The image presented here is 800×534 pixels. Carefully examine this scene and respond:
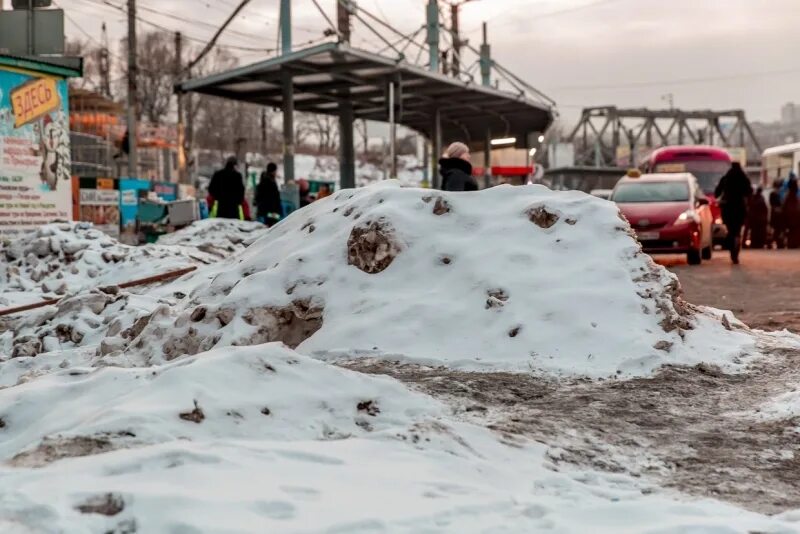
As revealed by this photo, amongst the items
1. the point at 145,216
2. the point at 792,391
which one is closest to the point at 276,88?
the point at 145,216

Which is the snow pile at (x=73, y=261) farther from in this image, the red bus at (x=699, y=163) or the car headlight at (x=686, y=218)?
the red bus at (x=699, y=163)

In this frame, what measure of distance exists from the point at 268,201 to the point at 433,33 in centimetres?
931

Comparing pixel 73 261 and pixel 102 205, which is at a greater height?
pixel 102 205

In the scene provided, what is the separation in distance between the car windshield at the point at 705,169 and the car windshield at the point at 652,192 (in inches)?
409

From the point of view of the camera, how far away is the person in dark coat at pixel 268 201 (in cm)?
1786

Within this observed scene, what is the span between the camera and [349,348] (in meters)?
5.71

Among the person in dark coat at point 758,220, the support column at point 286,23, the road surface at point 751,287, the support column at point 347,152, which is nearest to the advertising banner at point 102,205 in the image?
the support column at point 286,23

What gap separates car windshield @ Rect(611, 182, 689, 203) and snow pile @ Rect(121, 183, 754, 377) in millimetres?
9648

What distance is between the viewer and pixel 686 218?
51.0ft

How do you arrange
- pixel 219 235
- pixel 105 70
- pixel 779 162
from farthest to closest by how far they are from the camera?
pixel 105 70, pixel 779 162, pixel 219 235

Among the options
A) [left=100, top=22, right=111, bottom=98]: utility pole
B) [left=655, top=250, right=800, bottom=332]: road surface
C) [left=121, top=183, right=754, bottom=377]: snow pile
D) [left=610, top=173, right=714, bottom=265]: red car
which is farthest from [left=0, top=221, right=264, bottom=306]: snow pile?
[left=100, top=22, right=111, bottom=98]: utility pole

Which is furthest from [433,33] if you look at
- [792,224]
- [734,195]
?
[734,195]

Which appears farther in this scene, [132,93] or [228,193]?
[132,93]

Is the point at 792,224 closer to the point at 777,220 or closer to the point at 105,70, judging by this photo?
the point at 777,220
